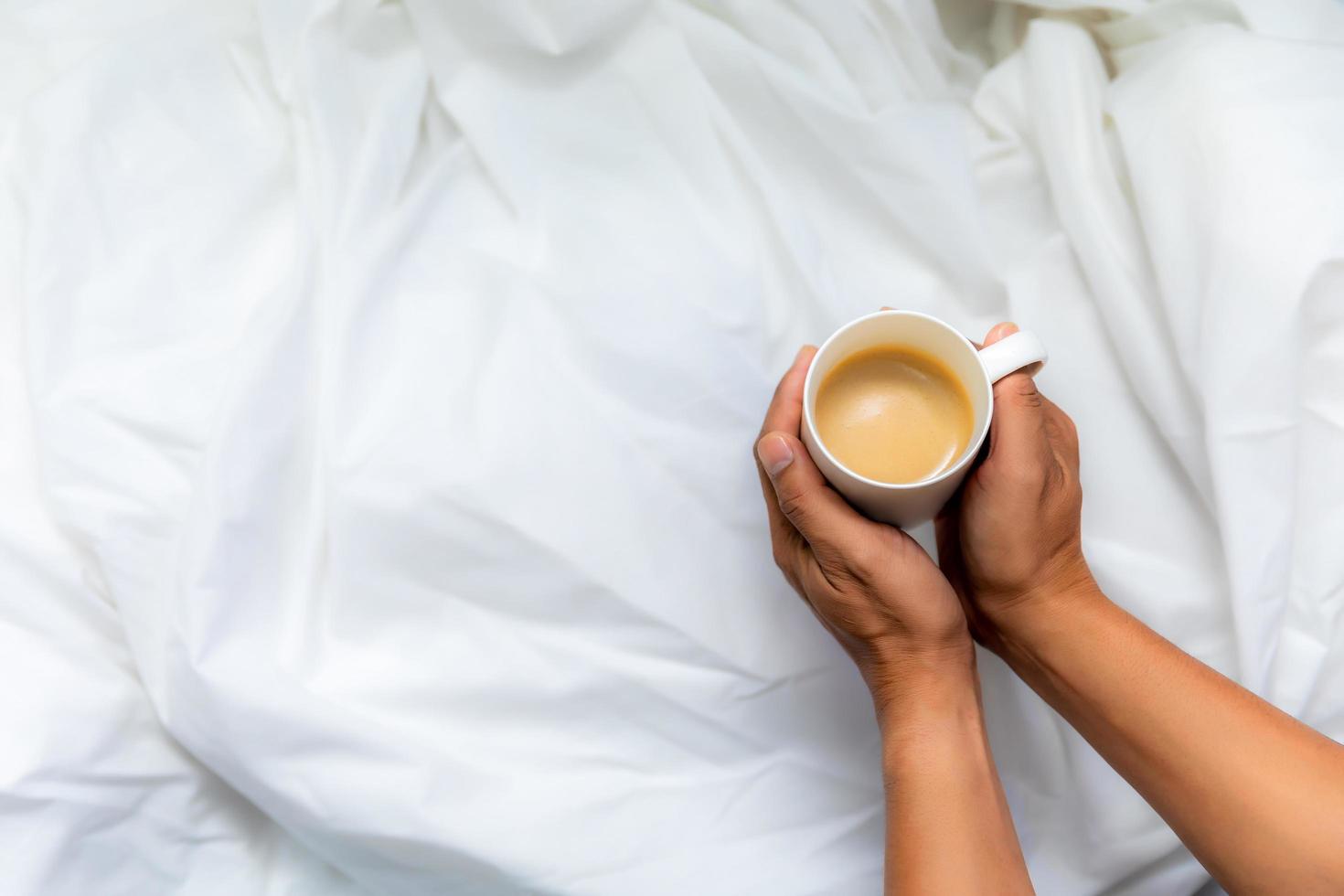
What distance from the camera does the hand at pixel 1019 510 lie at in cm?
62

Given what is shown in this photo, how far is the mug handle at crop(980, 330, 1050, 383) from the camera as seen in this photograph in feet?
1.95

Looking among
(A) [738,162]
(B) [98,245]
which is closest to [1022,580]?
(A) [738,162]

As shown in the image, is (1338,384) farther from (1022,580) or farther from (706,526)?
(706,526)

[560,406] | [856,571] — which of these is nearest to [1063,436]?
[856,571]

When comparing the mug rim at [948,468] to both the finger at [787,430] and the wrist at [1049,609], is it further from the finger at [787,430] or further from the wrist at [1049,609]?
the wrist at [1049,609]

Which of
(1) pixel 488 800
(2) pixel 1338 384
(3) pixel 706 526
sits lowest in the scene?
(1) pixel 488 800

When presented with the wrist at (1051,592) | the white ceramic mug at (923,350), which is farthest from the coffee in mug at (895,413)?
the wrist at (1051,592)

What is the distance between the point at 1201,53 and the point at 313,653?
89 cm

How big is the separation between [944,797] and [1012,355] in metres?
0.31

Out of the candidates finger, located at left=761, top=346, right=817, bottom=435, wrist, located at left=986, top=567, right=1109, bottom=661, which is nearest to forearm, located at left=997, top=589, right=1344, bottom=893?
wrist, located at left=986, top=567, right=1109, bottom=661

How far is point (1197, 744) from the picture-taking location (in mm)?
627

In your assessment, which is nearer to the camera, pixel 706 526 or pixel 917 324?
Result: pixel 917 324

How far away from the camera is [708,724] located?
77 cm

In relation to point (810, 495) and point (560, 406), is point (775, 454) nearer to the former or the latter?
point (810, 495)
